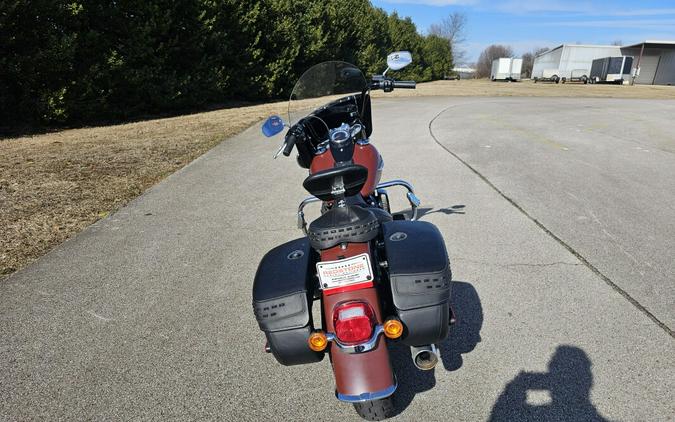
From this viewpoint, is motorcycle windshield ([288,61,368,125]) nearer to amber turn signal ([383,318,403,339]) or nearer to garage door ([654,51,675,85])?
amber turn signal ([383,318,403,339])

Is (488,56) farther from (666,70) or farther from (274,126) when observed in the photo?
(274,126)

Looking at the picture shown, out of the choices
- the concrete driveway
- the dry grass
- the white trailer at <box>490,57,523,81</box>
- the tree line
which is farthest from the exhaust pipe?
the white trailer at <box>490,57,523,81</box>

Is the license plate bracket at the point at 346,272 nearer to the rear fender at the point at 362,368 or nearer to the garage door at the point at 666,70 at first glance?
the rear fender at the point at 362,368

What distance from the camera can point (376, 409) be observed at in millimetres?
1929

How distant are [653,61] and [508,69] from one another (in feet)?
53.7

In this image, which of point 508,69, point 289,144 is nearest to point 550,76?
point 508,69

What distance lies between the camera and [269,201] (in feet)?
17.9

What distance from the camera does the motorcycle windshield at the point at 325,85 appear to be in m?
3.60

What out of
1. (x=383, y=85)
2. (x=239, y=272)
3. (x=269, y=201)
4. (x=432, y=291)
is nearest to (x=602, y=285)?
(x=432, y=291)

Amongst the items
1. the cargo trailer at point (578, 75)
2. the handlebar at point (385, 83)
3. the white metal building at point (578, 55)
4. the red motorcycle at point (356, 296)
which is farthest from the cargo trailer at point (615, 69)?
the red motorcycle at point (356, 296)

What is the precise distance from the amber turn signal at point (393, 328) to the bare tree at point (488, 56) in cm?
8974

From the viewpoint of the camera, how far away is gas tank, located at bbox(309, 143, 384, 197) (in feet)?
9.50

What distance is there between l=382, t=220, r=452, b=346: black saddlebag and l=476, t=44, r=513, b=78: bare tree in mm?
89545

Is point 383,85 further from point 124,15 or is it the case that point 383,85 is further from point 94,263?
point 124,15
